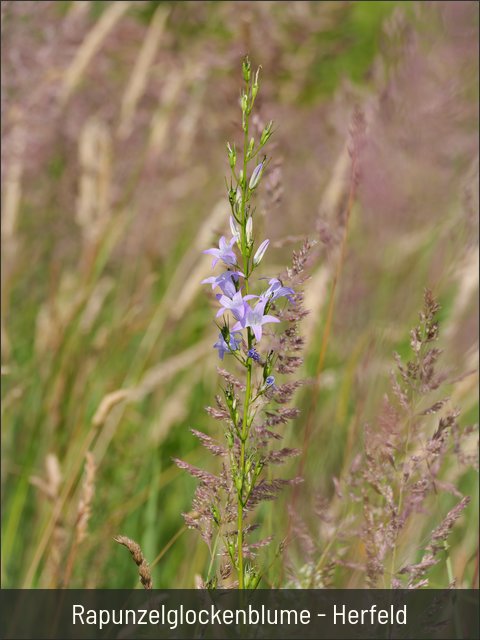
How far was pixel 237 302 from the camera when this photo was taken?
28.0 inches

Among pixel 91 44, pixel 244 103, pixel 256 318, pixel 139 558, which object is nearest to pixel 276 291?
pixel 256 318

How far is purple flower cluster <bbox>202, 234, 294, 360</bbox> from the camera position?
27.7 inches

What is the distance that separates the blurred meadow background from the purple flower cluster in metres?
0.42

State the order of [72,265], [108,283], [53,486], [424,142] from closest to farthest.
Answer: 1. [53,486]
2. [424,142]
3. [108,283]
4. [72,265]

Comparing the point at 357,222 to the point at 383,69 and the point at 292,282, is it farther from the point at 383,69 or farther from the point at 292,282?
the point at 292,282

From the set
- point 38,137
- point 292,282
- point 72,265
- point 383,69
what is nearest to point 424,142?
point 383,69

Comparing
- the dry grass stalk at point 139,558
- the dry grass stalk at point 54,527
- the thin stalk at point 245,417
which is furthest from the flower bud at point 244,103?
the dry grass stalk at point 54,527

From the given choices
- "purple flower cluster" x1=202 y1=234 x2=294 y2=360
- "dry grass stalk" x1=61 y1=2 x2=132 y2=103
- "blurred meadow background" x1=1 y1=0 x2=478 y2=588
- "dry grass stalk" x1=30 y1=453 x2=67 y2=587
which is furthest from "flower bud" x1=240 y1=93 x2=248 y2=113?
"dry grass stalk" x1=61 y1=2 x2=132 y2=103

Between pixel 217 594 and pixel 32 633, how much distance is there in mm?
817

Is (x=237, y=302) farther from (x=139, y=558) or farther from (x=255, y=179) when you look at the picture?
(x=139, y=558)

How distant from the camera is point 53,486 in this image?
1.34m

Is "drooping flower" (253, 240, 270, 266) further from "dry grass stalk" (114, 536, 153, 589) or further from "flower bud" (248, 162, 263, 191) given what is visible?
"dry grass stalk" (114, 536, 153, 589)
